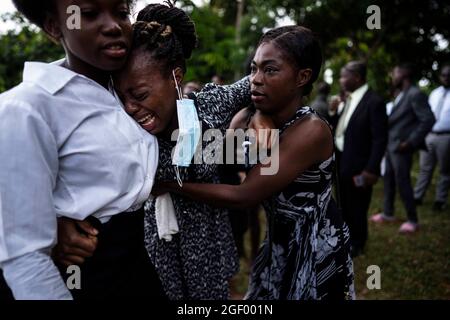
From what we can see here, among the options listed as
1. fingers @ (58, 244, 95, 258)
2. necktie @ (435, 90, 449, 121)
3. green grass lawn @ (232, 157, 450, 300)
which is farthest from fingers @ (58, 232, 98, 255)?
necktie @ (435, 90, 449, 121)

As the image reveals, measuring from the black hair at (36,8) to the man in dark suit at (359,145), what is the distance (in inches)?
161

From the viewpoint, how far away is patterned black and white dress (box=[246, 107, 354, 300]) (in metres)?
2.10

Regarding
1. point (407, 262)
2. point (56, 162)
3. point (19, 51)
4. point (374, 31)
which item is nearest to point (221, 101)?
point (56, 162)

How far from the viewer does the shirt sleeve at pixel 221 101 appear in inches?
71.0

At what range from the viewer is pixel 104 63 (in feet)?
4.54

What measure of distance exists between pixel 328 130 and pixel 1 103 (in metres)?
1.41

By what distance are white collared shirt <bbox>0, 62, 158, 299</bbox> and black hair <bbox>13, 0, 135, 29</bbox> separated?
0.17m

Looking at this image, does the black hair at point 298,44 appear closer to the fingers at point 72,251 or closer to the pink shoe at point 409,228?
the fingers at point 72,251

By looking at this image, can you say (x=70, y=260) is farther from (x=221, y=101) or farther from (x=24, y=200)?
(x=221, y=101)

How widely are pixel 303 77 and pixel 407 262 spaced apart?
3670 mm

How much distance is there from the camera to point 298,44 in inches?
77.9

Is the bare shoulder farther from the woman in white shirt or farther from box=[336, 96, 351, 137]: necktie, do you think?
box=[336, 96, 351, 137]: necktie

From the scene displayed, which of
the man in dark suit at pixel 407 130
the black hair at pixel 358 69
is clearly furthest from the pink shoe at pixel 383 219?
the black hair at pixel 358 69
